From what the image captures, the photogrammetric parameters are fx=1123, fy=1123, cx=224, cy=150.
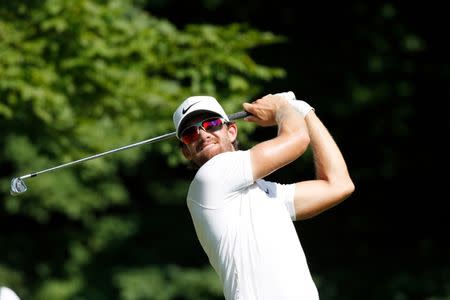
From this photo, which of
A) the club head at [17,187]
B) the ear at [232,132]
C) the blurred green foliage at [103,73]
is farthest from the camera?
the blurred green foliage at [103,73]

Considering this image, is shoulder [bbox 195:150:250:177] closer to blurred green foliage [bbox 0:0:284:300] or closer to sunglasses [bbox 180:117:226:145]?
sunglasses [bbox 180:117:226:145]

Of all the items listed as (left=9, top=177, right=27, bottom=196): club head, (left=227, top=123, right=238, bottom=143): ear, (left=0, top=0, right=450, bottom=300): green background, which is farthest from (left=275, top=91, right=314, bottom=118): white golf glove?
(left=0, top=0, right=450, bottom=300): green background

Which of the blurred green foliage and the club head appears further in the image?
the blurred green foliage

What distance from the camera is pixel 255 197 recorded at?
3625mm

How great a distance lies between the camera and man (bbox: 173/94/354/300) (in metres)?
3.48

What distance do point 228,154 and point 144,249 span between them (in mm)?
9480

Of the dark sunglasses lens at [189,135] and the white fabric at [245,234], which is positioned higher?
the dark sunglasses lens at [189,135]

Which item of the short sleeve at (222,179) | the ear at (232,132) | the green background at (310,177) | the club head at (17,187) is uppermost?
the green background at (310,177)

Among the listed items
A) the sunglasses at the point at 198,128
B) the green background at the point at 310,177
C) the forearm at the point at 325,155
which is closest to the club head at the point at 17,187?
the sunglasses at the point at 198,128

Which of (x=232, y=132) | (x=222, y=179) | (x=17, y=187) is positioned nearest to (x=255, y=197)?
(x=222, y=179)

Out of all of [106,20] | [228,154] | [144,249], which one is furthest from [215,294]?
[228,154]

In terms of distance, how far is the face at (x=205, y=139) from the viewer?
12.5 ft

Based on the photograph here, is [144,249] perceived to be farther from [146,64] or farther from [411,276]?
[146,64]

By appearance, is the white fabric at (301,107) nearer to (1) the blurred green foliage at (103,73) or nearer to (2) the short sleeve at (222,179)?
(2) the short sleeve at (222,179)
